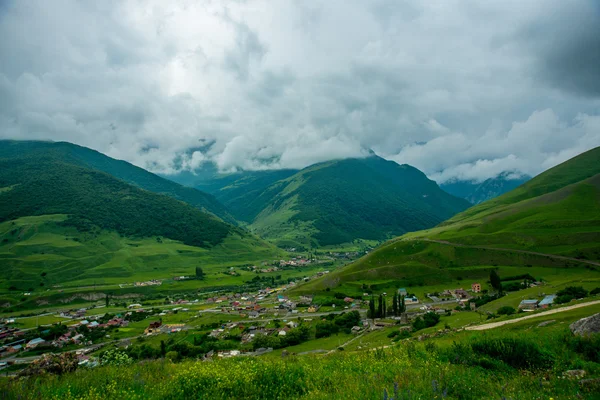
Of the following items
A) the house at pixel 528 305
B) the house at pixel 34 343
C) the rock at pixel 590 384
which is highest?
the rock at pixel 590 384

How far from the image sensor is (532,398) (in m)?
6.00

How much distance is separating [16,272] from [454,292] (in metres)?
180

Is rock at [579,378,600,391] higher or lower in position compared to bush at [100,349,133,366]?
higher

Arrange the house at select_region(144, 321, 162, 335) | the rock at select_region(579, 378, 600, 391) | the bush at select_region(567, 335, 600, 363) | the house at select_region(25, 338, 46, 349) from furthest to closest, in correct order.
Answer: the house at select_region(144, 321, 162, 335) → the house at select_region(25, 338, 46, 349) → the bush at select_region(567, 335, 600, 363) → the rock at select_region(579, 378, 600, 391)

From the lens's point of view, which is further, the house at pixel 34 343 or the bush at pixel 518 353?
the house at pixel 34 343

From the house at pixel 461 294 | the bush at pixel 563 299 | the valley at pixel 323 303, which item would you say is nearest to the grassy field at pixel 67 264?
the valley at pixel 323 303

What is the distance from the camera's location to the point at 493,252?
116875 mm

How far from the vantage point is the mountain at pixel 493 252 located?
103 m

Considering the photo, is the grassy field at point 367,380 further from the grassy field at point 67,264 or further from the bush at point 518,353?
the grassy field at point 67,264

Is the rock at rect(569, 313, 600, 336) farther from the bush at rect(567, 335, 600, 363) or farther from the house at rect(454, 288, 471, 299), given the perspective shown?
the house at rect(454, 288, 471, 299)

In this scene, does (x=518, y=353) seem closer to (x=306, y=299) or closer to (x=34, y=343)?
(x=34, y=343)

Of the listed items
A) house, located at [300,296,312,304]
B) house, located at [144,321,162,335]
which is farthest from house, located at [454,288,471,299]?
house, located at [144,321,162,335]

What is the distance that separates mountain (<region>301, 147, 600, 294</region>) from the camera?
339ft

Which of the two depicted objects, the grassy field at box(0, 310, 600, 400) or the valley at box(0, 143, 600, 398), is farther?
the valley at box(0, 143, 600, 398)
